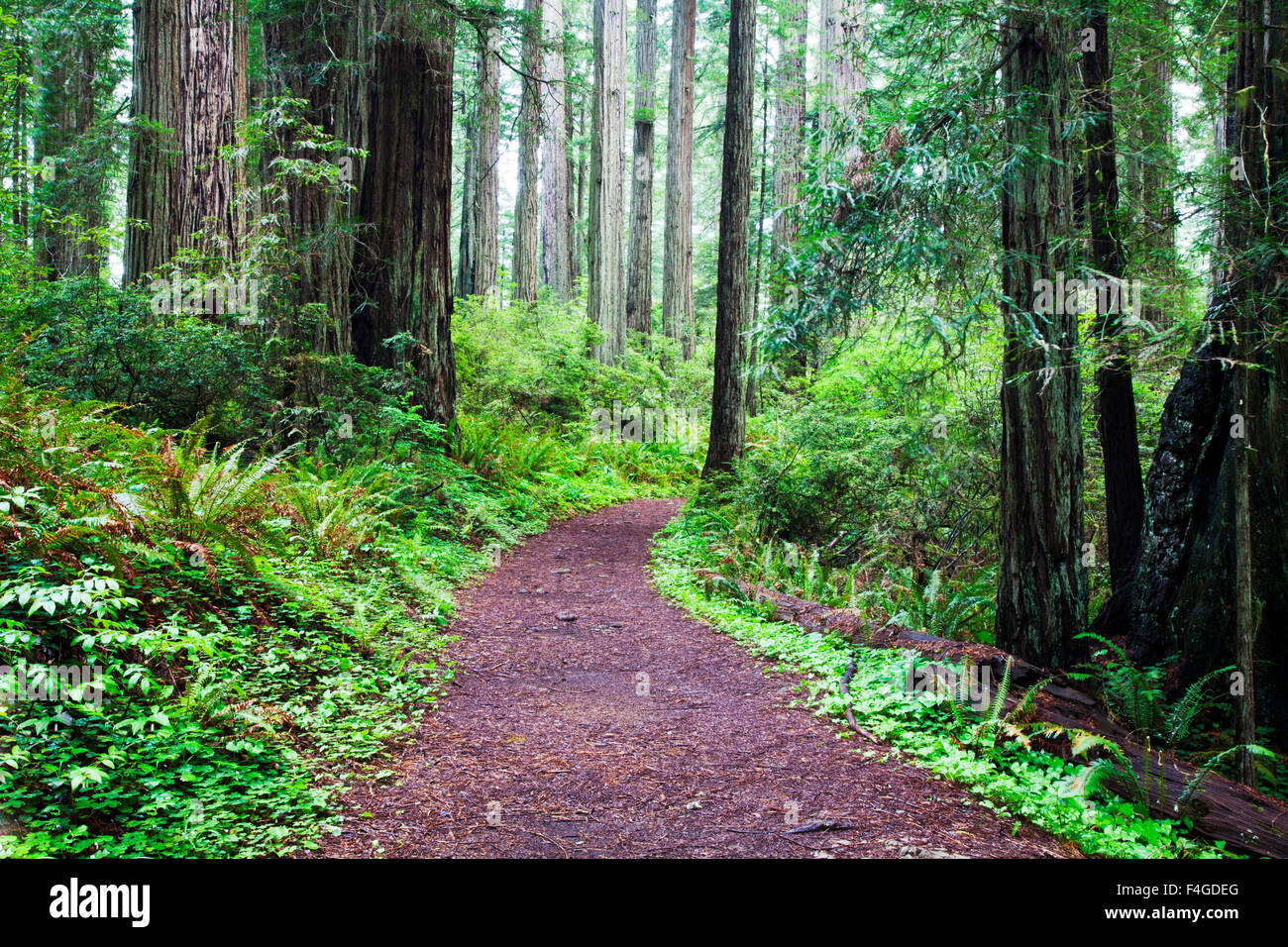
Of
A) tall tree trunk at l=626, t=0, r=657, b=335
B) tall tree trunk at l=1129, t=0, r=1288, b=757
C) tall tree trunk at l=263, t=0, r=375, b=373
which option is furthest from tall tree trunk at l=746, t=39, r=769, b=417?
tall tree trunk at l=263, t=0, r=375, b=373

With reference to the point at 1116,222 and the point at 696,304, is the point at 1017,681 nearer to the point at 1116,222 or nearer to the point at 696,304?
the point at 1116,222

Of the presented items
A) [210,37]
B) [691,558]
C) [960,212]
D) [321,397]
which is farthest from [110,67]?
[960,212]

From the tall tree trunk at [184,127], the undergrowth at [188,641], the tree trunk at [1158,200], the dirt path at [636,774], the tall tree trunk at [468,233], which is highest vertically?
the tall tree trunk at [468,233]

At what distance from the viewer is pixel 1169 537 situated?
17.3 ft

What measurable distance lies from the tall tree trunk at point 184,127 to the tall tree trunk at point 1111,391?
869cm

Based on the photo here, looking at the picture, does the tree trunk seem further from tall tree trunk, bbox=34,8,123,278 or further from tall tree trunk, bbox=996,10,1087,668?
tall tree trunk, bbox=34,8,123,278

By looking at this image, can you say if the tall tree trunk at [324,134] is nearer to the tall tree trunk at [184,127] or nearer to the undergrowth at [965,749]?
the tall tree trunk at [184,127]

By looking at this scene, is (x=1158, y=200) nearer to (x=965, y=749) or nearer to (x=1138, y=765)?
(x=1138, y=765)

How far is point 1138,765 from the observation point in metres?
3.97

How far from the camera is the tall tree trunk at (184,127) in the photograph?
925 centimetres

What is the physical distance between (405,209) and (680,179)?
10.9 m

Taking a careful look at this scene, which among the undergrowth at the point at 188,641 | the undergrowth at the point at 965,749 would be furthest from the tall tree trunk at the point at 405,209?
the undergrowth at the point at 965,749

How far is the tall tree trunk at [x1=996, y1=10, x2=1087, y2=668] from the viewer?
4.89m

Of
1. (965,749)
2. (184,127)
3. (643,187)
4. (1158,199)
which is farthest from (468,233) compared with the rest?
(965,749)
